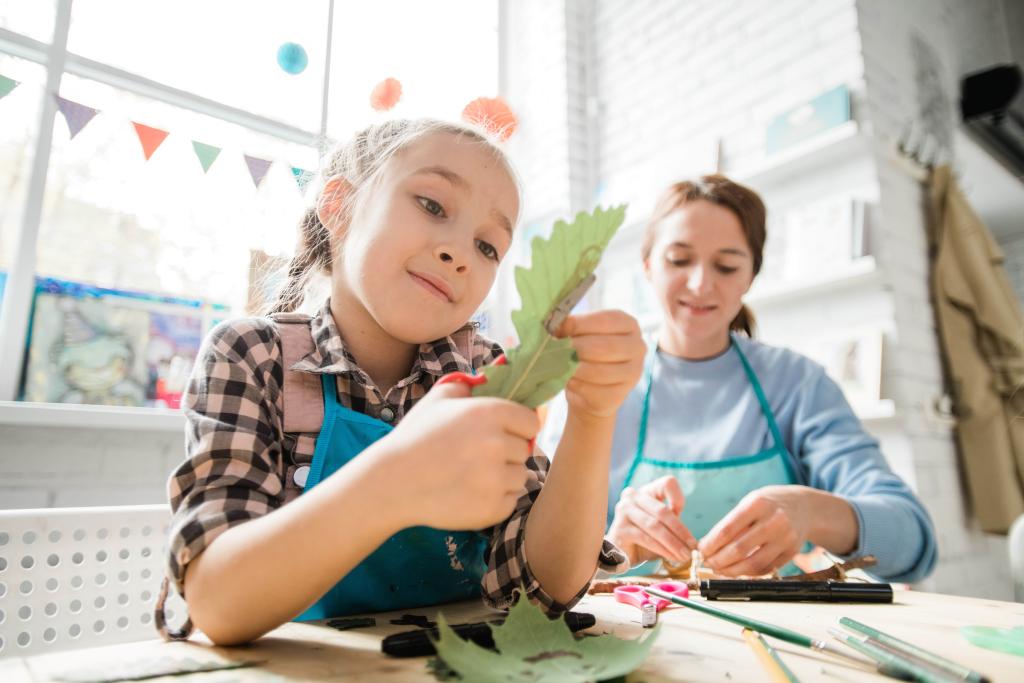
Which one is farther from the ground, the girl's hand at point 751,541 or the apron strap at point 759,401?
the apron strap at point 759,401

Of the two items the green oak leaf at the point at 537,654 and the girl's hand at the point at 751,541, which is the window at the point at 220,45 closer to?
the girl's hand at the point at 751,541

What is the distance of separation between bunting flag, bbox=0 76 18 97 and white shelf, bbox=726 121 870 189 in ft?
7.28

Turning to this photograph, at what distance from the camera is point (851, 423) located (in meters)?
1.18

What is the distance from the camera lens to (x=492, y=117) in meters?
0.95

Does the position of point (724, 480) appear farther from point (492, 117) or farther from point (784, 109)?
point (784, 109)

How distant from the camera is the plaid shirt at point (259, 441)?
50cm

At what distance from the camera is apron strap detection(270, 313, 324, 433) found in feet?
2.15

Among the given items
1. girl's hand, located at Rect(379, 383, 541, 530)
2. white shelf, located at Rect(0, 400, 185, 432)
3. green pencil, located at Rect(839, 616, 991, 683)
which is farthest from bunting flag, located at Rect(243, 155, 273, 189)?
green pencil, located at Rect(839, 616, 991, 683)

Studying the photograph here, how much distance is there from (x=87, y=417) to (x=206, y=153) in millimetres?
924

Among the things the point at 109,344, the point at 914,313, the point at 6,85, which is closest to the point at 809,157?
the point at 914,313

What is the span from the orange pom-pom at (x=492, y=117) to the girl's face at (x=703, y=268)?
0.53 m

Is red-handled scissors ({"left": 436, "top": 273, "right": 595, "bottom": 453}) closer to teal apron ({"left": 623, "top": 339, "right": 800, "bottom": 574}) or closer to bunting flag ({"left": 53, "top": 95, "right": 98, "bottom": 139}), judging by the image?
teal apron ({"left": 623, "top": 339, "right": 800, "bottom": 574})

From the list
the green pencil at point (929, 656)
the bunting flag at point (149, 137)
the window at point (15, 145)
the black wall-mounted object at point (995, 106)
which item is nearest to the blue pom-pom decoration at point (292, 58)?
the bunting flag at point (149, 137)

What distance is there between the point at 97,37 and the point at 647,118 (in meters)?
2.03
